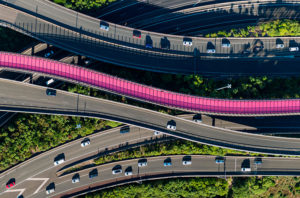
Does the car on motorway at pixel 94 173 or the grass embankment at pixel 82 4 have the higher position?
the grass embankment at pixel 82 4

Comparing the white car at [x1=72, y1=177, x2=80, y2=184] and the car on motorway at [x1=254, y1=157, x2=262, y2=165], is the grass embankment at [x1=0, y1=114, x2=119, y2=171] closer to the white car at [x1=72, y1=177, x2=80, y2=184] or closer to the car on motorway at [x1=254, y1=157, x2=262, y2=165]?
the white car at [x1=72, y1=177, x2=80, y2=184]

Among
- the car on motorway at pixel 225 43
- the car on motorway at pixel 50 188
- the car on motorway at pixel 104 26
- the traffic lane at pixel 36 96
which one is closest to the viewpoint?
the traffic lane at pixel 36 96

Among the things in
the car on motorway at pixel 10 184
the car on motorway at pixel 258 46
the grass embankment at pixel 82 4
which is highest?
the grass embankment at pixel 82 4

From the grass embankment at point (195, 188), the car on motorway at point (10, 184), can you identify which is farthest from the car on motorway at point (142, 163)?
the car on motorway at point (10, 184)

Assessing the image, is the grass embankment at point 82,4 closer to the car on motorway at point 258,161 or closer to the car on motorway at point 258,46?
the car on motorway at point 258,46

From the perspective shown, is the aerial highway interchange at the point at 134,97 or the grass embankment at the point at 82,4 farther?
the grass embankment at the point at 82,4

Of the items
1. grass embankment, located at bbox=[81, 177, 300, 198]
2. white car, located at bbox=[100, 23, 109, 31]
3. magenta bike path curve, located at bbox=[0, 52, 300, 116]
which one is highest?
white car, located at bbox=[100, 23, 109, 31]

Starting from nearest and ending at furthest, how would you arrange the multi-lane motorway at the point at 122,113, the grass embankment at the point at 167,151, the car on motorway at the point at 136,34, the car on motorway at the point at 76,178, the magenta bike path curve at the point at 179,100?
the magenta bike path curve at the point at 179,100, the multi-lane motorway at the point at 122,113, the car on motorway at the point at 136,34, the grass embankment at the point at 167,151, the car on motorway at the point at 76,178

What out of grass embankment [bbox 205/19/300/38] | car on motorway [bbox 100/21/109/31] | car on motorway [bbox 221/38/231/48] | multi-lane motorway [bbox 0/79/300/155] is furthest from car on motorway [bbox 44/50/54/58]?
car on motorway [bbox 221/38/231/48]
